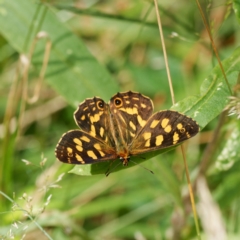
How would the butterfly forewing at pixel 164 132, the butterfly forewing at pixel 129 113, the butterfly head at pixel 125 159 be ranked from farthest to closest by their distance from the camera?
the butterfly forewing at pixel 129 113, the butterfly head at pixel 125 159, the butterfly forewing at pixel 164 132

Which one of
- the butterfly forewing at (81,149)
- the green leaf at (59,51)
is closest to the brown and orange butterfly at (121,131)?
the butterfly forewing at (81,149)

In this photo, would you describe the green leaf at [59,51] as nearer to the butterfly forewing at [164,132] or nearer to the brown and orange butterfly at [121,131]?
the brown and orange butterfly at [121,131]

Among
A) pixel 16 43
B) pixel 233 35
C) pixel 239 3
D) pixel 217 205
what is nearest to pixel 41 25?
pixel 16 43

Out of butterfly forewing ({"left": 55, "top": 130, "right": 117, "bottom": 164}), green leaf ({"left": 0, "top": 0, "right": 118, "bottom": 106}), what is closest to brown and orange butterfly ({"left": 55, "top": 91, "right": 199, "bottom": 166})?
butterfly forewing ({"left": 55, "top": 130, "right": 117, "bottom": 164})

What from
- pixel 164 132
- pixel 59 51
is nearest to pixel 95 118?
pixel 164 132

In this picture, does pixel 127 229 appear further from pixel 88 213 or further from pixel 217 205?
pixel 217 205
